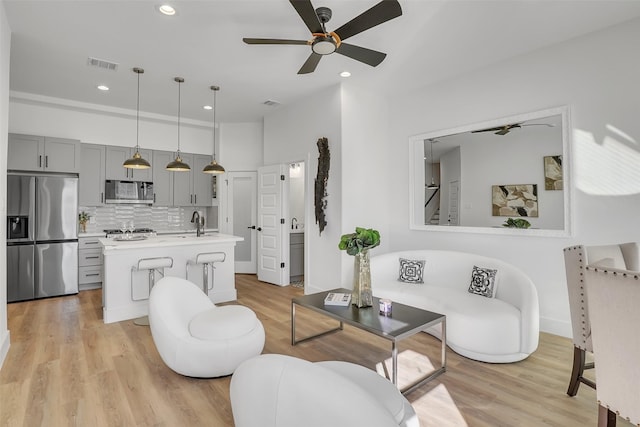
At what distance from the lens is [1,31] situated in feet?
9.55

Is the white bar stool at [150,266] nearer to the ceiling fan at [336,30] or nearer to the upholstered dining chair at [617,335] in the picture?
the ceiling fan at [336,30]

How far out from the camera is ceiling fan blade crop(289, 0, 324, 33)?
2.34 meters

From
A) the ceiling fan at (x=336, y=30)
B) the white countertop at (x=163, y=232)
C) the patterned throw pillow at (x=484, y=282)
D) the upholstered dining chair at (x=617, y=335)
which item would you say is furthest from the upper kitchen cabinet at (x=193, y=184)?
the upholstered dining chair at (x=617, y=335)

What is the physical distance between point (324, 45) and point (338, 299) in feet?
7.26

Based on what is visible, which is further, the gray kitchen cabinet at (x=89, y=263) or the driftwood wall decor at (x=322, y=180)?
the gray kitchen cabinet at (x=89, y=263)

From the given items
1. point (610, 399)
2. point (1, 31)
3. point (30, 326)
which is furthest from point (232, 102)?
point (610, 399)

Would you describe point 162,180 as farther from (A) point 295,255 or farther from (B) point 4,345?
(B) point 4,345

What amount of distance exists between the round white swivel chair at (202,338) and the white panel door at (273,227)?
3033 mm

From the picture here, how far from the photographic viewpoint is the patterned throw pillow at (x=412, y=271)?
162 inches

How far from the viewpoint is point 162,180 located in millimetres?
6434

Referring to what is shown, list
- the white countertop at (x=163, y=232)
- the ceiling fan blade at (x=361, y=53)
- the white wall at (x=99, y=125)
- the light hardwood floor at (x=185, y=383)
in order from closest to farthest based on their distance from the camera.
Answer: the light hardwood floor at (x=185, y=383) → the ceiling fan blade at (x=361, y=53) → the white wall at (x=99, y=125) → the white countertop at (x=163, y=232)

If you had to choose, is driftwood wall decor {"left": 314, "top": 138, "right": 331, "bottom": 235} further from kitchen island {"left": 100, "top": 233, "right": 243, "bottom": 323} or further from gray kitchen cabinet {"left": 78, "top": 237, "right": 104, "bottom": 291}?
gray kitchen cabinet {"left": 78, "top": 237, "right": 104, "bottom": 291}

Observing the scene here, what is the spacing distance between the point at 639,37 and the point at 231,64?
14.0ft

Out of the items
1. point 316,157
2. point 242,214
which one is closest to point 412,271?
point 316,157
